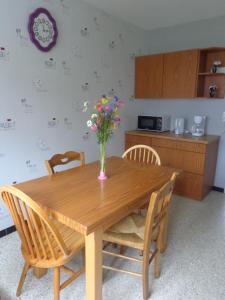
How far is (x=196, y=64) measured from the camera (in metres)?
3.02

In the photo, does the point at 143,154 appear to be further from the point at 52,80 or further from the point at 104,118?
the point at 52,80

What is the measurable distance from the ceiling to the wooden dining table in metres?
1.94

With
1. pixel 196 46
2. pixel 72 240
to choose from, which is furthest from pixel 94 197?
pixel 196 46

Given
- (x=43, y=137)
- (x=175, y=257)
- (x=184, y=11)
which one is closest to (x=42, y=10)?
(x=43, y=137)

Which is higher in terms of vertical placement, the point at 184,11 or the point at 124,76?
the point at 184,11

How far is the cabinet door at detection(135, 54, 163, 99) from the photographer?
3.39 metres

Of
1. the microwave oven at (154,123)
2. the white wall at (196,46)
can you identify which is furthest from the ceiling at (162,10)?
the microwave oven at (154,123)

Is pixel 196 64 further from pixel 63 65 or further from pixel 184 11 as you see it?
pixel 63 65

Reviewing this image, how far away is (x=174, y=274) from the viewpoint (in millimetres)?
1812

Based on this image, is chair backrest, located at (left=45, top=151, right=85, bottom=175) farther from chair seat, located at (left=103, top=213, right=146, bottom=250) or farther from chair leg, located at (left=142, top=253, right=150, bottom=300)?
chair leg, located at (left=142, top=253, right=150, bottom=300)

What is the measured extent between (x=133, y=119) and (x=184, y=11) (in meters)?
1.62

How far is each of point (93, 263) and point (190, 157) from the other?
7.10 feet

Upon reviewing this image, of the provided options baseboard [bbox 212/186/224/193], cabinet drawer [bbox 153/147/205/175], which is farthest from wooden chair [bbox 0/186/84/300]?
baseboard [bbox 212/186/224/193]

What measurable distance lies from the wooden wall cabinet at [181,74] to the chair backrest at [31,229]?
103 inches
